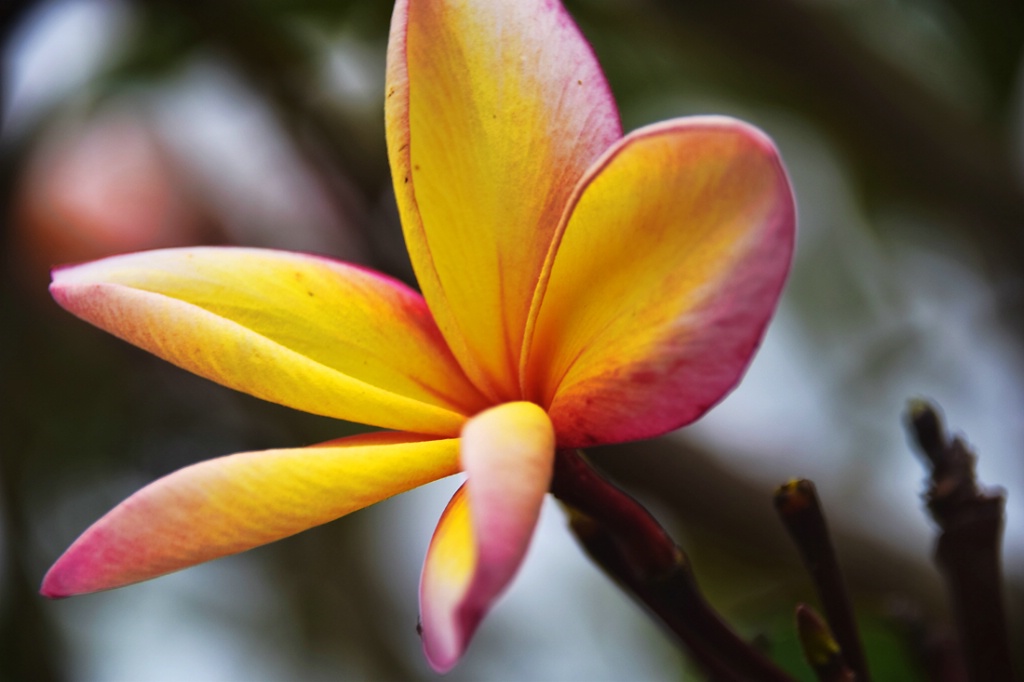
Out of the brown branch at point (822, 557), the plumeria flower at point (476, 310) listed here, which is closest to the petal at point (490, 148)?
the plumeria flower at point (476, 310)

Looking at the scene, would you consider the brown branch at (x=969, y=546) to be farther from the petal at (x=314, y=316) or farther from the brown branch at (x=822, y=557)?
the petal at (x=314, y=316)

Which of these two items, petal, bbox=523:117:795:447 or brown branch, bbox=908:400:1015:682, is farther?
brown branch, bbox=908:400:1015:682

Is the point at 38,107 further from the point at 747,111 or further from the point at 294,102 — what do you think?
the point at 747,111

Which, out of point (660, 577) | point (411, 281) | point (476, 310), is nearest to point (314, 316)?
point (476, 310)

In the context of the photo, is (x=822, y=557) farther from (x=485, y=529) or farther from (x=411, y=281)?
(x=411, y=281)

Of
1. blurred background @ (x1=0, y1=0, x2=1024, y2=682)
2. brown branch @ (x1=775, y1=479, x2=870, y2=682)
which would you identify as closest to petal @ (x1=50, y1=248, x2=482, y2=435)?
brown branch @ (x1=775, y1=479, x2=870, y2=682)

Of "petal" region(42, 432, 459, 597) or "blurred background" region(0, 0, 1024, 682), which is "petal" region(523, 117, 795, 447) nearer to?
"petal" region(42, 432, 459, 597)

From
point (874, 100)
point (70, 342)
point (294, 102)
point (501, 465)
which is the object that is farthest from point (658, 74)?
point (501, 465)
